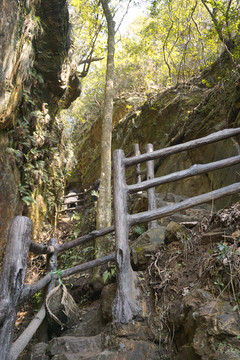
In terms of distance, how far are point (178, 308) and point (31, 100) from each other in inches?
237

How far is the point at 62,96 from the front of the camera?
28.6 ft

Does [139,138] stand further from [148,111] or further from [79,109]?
[79,109]

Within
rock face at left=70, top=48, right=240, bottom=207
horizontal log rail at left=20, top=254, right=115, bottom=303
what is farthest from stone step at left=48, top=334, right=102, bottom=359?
rock face at left=70, top=48, right=240, bottom=207

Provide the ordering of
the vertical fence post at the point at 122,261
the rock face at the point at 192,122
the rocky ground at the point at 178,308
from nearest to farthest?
the rocky ground at the point at 178,308
the vertical fence post at the point at 122,261
the rock face at the point at 192,122

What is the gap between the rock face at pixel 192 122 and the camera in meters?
6.31

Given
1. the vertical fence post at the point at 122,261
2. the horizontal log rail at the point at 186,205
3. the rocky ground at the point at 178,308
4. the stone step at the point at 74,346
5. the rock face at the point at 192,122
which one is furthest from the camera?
the rock face at the point at 192,122

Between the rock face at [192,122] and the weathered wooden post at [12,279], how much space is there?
4070mm

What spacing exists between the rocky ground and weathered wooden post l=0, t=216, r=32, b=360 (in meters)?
0.63

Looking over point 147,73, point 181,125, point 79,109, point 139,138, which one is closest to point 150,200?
point 181,125

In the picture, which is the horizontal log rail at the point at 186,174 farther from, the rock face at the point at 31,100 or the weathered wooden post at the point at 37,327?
the rock face at the point at 31,100

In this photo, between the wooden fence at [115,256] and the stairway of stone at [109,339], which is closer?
the wooden fence at [115,256]

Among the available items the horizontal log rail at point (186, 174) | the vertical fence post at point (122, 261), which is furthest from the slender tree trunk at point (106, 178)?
the horizontal log rail at point (186, 174)

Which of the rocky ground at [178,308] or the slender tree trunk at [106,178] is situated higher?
the slender tree trunk at [106,178]

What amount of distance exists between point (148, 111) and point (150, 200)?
660cm
